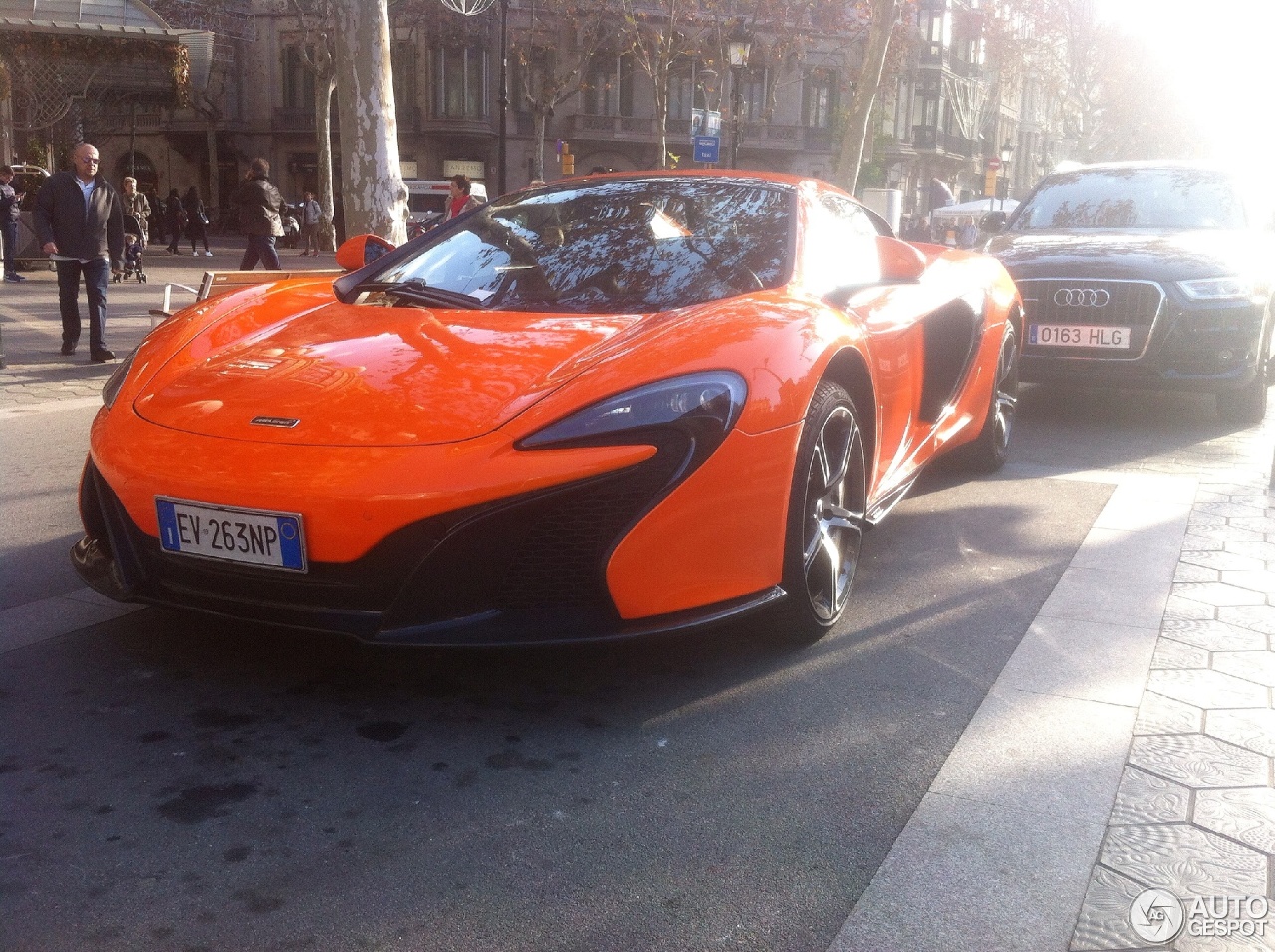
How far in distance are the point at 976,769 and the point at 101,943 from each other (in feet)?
5.82

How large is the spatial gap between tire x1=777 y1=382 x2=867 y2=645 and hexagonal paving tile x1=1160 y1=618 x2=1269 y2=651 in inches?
38.5

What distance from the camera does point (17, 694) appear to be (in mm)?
3092

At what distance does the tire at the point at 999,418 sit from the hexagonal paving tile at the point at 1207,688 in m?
2.42

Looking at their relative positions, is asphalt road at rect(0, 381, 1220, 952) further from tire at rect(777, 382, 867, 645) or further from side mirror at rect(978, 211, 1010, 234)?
side mirror at rect(978, 211, 1010, 234)

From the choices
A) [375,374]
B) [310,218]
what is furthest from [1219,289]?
[310,218]

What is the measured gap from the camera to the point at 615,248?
398cm

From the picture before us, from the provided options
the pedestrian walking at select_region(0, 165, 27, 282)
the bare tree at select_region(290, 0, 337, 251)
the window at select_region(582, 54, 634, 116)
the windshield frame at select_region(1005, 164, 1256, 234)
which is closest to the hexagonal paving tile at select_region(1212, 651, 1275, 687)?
the windshield frame at select_region(1005, 164, 1256, 234)

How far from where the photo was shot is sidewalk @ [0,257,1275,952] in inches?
87.4

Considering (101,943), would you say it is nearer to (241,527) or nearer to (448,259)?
(241,527)

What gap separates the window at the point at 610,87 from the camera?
1918 inches

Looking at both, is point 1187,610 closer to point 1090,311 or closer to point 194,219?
point 1090,311

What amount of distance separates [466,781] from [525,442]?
74 cm

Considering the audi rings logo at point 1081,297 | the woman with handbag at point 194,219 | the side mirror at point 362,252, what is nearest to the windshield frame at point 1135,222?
the audi rings logo at point 1081,297

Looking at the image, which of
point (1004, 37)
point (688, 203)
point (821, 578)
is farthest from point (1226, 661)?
point (1004, 37)
